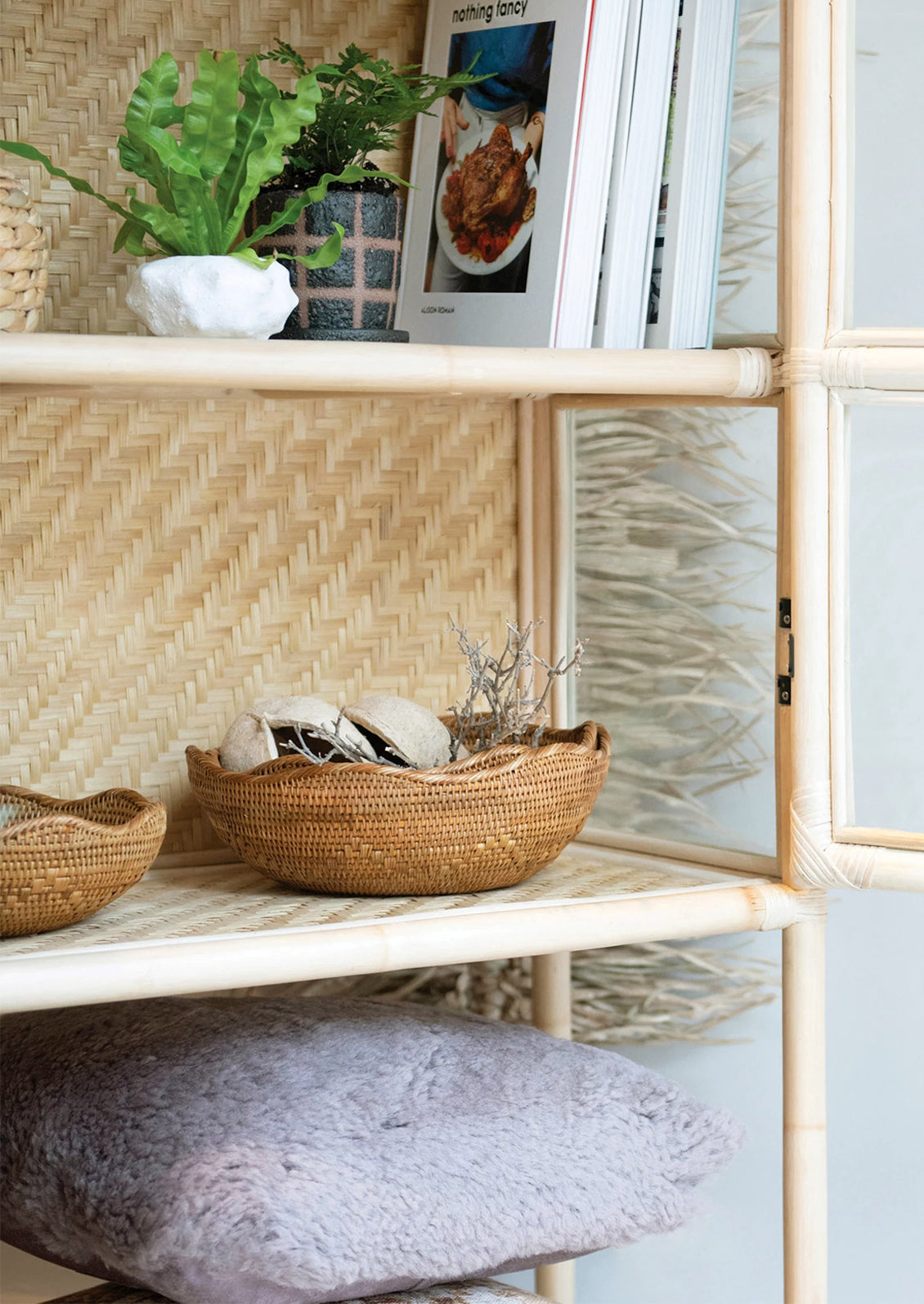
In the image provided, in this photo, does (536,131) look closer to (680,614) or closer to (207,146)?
(207,146)

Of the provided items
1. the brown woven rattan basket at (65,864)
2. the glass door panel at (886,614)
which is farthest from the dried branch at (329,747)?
the glass door panel at (886,614)

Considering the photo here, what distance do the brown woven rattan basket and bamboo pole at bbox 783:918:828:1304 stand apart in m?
0.44

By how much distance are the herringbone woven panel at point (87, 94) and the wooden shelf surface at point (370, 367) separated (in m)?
0.22

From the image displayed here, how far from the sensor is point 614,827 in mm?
1202

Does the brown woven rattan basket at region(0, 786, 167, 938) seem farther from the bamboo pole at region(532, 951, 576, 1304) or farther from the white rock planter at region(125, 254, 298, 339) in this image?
the bamboo pole at region(532, 951, 576, 1304)

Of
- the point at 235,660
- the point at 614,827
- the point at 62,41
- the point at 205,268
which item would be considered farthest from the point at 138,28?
the point at 614,827

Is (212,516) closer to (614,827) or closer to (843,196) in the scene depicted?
(614,827)

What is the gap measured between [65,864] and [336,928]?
16 centimetres

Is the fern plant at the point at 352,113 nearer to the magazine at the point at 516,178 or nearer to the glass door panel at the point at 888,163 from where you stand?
the magazine at the point at 516,178

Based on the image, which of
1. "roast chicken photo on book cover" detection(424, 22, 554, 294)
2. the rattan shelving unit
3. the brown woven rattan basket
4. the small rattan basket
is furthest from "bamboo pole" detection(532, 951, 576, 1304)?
the small rattan basket

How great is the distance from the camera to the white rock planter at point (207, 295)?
0.89m

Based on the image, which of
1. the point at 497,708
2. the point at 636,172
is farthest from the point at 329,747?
the point at 636,172

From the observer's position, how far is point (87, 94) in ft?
3.66

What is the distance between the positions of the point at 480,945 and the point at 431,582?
0.43 m
